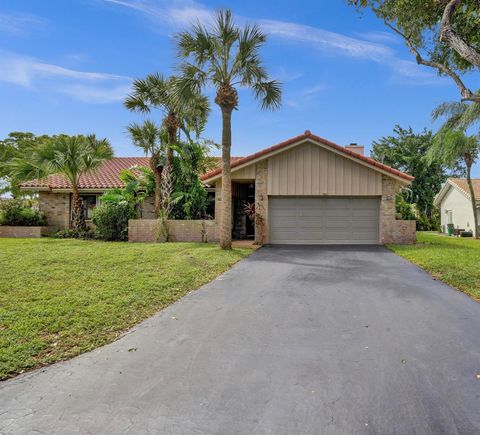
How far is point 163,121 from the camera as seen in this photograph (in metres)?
17.0

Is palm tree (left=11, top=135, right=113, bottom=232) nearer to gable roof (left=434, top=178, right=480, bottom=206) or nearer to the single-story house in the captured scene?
the single-story house

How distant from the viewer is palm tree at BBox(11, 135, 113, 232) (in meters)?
17.1

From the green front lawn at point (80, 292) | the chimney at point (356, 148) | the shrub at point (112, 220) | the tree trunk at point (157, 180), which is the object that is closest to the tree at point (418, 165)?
the chimney at point (356, 148)

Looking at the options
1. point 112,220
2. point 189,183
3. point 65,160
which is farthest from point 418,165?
point 65,160

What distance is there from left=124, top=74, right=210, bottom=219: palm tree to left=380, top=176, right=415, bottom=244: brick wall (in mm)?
9369

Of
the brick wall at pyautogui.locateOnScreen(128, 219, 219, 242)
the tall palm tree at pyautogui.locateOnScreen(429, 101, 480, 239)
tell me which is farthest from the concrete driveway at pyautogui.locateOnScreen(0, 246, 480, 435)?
the tall palm tree at pyautogui.locateOnScreen(429, 101, 480, 239)

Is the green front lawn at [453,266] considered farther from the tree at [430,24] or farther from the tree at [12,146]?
the tree at [12,146]

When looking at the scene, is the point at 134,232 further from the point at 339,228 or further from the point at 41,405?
the point at 41,405

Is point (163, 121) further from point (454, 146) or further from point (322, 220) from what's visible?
point (454, 146)

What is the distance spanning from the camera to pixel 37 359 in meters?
3.96

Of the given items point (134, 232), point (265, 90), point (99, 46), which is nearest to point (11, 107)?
point (99, 46)

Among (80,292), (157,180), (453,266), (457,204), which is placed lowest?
(80,292)

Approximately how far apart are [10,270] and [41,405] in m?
6.94

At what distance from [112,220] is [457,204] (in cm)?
2809
